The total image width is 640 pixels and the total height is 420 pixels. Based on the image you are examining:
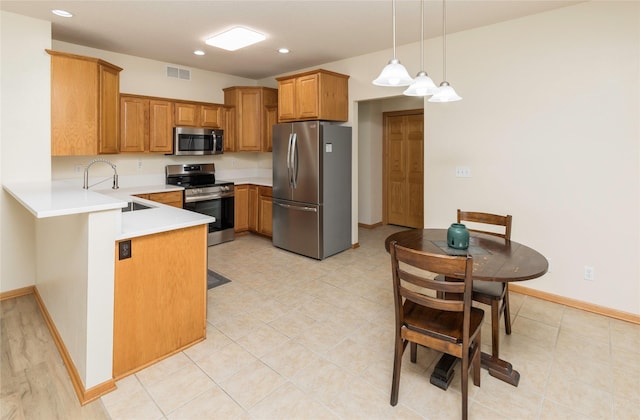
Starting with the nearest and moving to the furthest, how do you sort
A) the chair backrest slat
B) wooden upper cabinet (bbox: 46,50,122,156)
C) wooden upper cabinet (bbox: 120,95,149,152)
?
the chair backrest slat, wooden upper cabinet (bbox: 46,50,122,156), wooden upper cabinet (bbox: 120,95,149,152)

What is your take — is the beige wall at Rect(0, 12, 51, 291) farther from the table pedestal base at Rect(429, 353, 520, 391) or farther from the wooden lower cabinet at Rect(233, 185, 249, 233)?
the table pedestal base at Rect(429, 353, 520, 391)

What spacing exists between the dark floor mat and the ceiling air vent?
10.1 ft

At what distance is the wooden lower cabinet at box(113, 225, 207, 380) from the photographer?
6.78 ft

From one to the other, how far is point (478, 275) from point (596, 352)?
149 centimetres

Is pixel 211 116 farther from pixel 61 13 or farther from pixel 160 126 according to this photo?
pixel 61 13

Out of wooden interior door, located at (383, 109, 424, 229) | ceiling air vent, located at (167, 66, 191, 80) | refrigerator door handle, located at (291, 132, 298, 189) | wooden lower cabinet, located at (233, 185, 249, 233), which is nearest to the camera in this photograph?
refrigerator door handle, located at (291, 132, 298, 189)

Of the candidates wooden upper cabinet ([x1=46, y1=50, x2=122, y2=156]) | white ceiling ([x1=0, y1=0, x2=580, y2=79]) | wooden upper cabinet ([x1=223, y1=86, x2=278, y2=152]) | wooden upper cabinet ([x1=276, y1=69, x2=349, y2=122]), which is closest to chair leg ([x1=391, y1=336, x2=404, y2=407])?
white ceiling ([x1=0, y1=0, x2=580, y2=79])

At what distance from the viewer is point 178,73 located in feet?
16.6

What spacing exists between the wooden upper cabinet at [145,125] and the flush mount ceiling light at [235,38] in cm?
124

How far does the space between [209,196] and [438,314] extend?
3.83 m

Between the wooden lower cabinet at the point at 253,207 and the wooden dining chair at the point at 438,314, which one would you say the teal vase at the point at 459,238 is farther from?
the wooden lower cabinet at the point at 253,207

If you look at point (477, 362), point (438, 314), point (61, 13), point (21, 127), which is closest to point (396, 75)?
point (438, 314)

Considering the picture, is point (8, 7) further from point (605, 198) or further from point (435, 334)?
point (605, 198)

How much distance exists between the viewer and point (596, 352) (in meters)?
2.39
